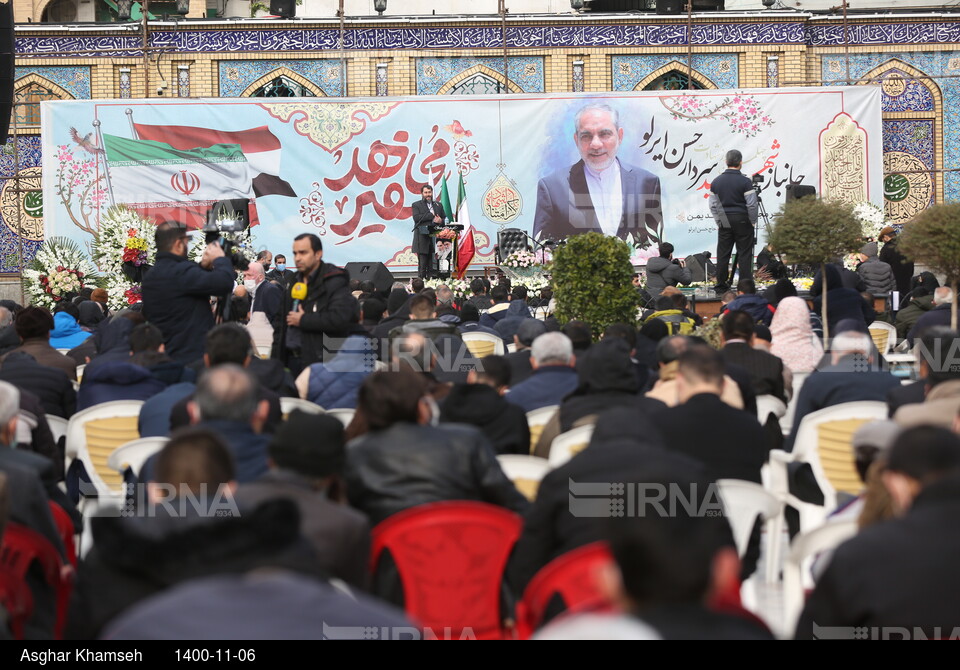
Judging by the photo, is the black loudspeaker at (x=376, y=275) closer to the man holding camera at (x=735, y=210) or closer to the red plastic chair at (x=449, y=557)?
the man holding camera at (x=735, y=210)

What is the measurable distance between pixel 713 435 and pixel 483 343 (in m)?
4.51

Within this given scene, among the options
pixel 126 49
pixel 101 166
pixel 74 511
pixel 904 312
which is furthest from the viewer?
pixel 126 49

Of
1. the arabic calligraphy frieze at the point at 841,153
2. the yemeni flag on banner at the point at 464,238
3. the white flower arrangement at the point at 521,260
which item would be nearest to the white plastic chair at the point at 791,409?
the yemeni flag on banner at the point at 464,238

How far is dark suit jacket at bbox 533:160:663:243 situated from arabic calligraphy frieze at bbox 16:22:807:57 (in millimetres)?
3971

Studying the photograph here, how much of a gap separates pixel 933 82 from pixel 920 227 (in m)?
15.7

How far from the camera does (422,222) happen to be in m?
15.6

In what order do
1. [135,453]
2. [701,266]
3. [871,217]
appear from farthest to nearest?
[701,266]
[871,217]
[135,453]

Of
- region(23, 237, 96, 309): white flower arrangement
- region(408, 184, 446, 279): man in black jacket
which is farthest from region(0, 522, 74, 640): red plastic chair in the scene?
region(408, 184, 446, 279): man in black jacket

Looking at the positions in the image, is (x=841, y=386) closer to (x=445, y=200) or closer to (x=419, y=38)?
(x=445, y=200)

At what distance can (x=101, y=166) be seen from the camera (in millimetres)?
19312

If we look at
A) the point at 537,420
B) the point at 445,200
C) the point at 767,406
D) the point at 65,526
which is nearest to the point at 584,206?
the point at 445,200

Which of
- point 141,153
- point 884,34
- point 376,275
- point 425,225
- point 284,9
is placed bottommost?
point 376,275
